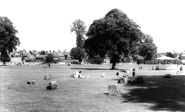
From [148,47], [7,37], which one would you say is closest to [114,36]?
[7,37]

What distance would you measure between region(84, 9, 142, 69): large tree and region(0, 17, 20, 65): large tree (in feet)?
105

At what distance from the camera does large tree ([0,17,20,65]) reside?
244 feet

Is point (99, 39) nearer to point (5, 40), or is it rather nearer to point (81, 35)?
point (5, 40)

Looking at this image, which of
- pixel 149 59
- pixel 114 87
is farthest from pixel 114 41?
pixel 149 59

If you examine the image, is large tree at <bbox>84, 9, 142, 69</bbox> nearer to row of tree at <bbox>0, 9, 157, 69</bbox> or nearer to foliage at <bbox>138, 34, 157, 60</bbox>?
row of tree at <bbox>0, 9, 157, 69</bbox>

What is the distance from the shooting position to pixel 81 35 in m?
99.6

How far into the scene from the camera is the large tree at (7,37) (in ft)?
244

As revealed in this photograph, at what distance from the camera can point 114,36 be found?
53.2 m

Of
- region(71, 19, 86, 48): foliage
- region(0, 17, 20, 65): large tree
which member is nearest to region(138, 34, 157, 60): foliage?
region(71, 19, 86, 48): foliage

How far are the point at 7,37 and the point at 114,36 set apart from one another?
38.6m

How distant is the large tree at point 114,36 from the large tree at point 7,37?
1264 inches

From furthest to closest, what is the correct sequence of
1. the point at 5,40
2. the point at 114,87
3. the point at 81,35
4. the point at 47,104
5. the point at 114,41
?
the point at 81,35, the point at 5,40, the point at 114,41, the point at 114,87, the point at 47,104

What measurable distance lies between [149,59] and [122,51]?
76.0m

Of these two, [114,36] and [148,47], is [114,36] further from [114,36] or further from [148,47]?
[148,47]
